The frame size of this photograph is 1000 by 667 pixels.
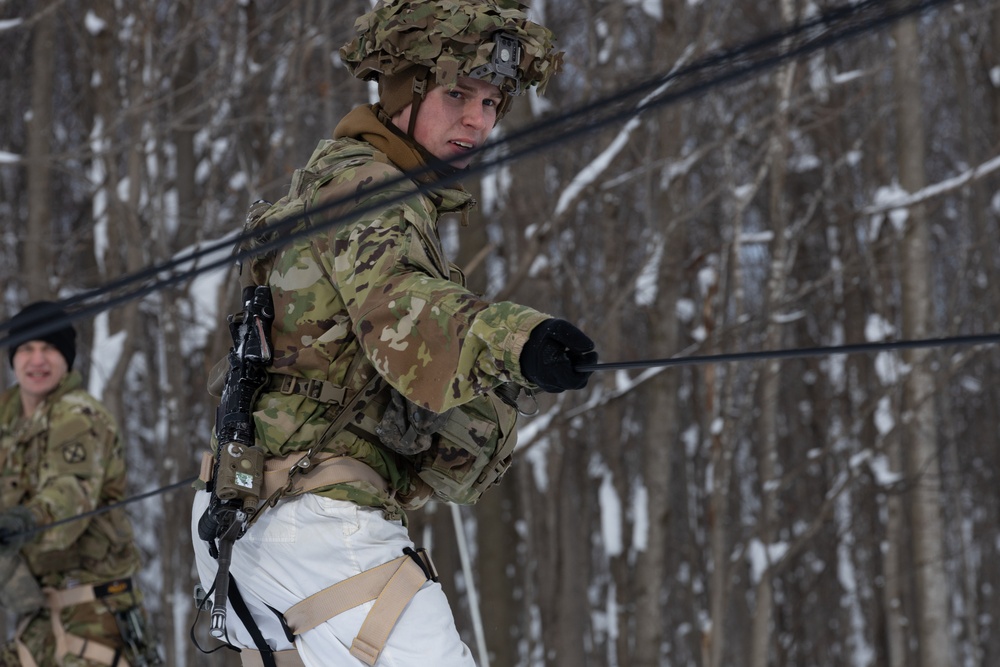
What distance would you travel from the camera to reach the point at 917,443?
895cm

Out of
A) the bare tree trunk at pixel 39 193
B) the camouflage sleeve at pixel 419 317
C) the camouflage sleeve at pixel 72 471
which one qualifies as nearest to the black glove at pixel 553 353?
the camouflage sleeve at pixel 419 317

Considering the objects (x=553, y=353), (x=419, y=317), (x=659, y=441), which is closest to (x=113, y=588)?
(x=419, y=317)

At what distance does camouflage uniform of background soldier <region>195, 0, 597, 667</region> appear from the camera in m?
2.40

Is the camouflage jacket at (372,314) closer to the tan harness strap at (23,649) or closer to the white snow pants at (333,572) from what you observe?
the white snow pants at (333,572)

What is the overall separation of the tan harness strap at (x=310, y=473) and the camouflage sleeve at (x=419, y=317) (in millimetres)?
375

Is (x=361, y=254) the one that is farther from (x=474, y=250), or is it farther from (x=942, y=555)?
(x=942, y=555)

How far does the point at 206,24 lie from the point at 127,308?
196cm

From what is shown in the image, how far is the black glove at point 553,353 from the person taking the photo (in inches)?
84.6

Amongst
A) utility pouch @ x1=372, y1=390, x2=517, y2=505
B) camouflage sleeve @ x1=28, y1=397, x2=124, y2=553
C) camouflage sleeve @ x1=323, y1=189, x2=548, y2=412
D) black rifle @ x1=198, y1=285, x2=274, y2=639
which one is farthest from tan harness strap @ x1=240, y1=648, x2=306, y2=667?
camouflage sleeve @ x1=28, y1=397, x2=124, y2=553

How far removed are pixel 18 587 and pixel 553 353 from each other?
154 inches

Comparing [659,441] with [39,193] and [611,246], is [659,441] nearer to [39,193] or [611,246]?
[611,246]

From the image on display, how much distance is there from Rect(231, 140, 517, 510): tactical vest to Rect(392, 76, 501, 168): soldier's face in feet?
0.57

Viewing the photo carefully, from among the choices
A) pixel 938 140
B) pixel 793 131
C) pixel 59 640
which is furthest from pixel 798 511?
pixel 59 640

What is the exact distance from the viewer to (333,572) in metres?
2.63
